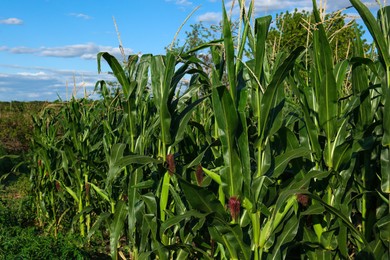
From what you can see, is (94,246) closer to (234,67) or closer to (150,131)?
(150,131)

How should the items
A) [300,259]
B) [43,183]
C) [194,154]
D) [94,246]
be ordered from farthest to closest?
[43,183] < [94,246] < [194,154] < [300,259]

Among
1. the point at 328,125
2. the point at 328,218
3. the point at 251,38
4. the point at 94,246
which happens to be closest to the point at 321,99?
the point at 328,125

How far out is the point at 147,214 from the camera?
12.6 ft

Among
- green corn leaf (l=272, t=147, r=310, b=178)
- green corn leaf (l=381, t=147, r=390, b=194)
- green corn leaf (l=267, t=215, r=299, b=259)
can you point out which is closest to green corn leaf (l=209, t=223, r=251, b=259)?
green corn leaf (l=267, t=215, r=299, b=259)

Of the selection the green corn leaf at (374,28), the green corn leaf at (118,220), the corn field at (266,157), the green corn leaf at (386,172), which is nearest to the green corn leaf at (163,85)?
the corn field at (266,157)

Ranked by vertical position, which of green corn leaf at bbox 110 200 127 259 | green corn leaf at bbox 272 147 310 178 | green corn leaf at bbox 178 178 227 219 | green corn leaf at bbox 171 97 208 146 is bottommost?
green corn leaf at bbox 110 200 127 259

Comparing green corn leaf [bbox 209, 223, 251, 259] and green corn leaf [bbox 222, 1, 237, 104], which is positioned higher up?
green corn leaf [bbox 222, 1, 237, 104]

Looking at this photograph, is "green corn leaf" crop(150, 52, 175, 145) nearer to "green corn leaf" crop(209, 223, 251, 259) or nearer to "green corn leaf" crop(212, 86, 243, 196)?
"green corn leaf" crop(212, 86, 243, 196)

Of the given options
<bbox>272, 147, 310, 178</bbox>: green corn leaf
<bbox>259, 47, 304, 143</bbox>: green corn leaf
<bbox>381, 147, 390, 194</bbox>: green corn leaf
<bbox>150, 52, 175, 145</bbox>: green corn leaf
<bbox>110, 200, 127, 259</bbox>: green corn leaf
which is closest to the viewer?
<bbox>259, 47, 304, 143</bbox>: green corn leaf

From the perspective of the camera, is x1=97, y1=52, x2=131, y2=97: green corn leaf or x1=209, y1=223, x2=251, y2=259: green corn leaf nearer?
x1=209, y1=223, x2=251, y2=259: green corn leaf

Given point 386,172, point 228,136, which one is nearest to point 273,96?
point 228,136

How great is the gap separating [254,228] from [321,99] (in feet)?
2.89

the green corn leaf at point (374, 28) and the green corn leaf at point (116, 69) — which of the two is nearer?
the green corn leaf at point (374, 28)

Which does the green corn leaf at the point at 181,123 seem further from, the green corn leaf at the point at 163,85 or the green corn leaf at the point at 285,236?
the green corn leaf at the point at 285,236
